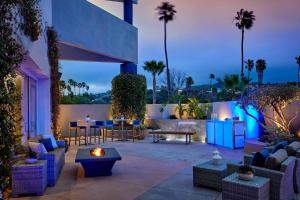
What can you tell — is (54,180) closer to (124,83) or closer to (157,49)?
(124,83)

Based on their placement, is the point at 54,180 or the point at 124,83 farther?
the point at 124,83

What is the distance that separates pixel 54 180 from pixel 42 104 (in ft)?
16.8

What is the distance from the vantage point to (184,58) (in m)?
31.6

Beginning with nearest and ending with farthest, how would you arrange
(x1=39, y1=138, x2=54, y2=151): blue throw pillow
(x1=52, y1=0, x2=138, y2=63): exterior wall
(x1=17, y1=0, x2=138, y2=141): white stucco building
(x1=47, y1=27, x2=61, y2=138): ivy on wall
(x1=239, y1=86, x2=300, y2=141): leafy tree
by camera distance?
1. (x1=39, y1=138, x2=54, y2=151): blue throw pillow
2. (x1=17, y1=0, x2=138, y2=141): white stucco building
3. (x1=239, y1=86, x2=300, y2=141): leafy tree
4. (x1=47, y1=27, x2=61, y2=138): ivy on wall
5. (x1=52, y1=0, x2=138, y2=63): exterior wall

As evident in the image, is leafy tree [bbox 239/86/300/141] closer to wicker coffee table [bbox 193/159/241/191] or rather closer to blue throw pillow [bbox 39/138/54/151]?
wicker coffee table [bbox 193/159/241/191]

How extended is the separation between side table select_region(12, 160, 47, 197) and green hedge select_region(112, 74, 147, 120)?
9.74 meters

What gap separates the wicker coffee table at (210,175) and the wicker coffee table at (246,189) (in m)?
1.00

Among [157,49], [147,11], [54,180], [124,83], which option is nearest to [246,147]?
[54,180]

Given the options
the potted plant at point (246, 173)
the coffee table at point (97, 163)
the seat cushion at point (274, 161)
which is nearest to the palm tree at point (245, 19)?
the coffee table at point (97, 163)

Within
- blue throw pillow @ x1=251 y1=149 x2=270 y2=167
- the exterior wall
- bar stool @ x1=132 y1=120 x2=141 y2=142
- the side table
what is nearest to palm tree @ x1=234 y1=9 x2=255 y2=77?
the exterior wall

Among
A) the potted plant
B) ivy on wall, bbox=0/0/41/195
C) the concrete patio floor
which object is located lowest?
the concrete patio floor

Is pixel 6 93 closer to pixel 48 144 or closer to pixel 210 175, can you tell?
pixel 210 175

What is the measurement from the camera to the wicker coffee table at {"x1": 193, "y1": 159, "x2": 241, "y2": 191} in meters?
5.31

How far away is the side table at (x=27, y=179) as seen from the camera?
16.8 ft
